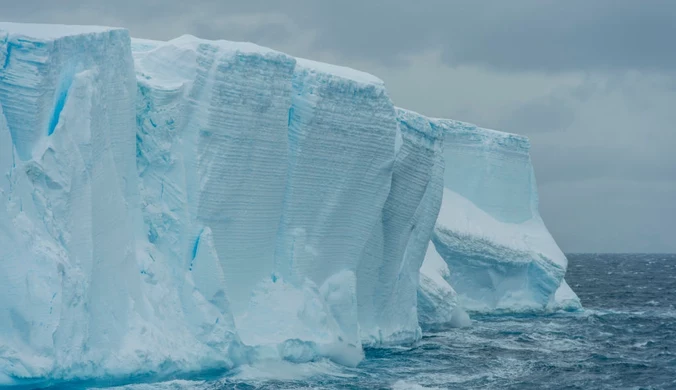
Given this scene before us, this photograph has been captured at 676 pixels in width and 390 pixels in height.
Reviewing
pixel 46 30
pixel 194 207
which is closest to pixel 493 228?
pixel 194 207

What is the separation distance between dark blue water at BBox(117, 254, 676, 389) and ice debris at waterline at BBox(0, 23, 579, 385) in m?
0.56

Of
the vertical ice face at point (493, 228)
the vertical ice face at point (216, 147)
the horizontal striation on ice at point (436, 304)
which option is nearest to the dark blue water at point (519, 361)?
the horizontal striation on ice at point (436, 304)

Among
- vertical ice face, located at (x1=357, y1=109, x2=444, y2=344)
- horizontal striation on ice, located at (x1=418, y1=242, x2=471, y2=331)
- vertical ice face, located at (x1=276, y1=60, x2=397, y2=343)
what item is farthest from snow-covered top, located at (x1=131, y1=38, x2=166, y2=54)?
horizontal striation on ice, located at (x1=418, y1=242, x2=471, y2=331)

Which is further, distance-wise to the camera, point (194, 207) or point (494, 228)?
point (494, 228)

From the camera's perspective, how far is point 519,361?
63.5ft

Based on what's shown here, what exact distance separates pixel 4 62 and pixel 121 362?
4225 millimetres

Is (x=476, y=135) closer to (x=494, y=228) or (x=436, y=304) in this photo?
(x=494, y=228)

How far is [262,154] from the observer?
53.0 feet

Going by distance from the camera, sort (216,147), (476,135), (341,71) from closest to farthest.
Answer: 1. (216,147)
2. (341,71)
3. (476,135)

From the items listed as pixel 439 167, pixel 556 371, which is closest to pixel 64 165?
pixel 556 371

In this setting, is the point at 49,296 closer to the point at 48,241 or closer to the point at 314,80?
the point at 48,241

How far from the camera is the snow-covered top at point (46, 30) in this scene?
12742mm

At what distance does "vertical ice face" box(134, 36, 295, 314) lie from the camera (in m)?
15.2

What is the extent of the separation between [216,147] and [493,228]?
1516cm
